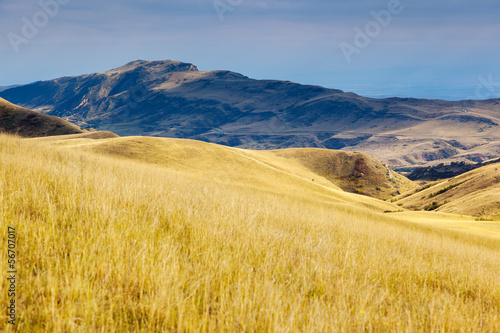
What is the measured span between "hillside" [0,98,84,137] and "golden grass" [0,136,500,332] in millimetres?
119854

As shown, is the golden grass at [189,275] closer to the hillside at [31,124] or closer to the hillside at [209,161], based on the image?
the hillside at [209,161]

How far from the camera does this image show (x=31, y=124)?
387 ft

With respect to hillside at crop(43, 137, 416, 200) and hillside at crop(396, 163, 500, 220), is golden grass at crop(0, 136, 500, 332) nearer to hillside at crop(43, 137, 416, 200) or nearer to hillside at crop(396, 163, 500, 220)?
hillside at crop(43, 137, 416, 200)

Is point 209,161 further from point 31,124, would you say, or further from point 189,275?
point 31,124

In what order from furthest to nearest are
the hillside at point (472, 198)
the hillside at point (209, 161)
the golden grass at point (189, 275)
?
1. the hillside at point (209, 161)
2. the hillside at point (472, 198)
3. the golden grass at point (189, 275)

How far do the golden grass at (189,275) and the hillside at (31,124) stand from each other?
120 meters

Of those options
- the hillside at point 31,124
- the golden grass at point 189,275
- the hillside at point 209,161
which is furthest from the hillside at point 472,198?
the hillside at point 31,124

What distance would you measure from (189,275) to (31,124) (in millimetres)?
138778

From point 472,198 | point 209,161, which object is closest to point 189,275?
point 209,161

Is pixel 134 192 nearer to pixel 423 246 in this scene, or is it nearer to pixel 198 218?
pixel 198 218

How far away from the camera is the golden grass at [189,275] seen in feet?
11.0

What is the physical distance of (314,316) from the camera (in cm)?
364

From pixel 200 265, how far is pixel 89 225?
1882mm

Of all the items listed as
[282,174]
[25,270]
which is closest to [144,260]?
[25,270]
